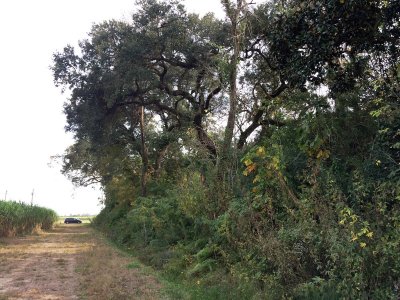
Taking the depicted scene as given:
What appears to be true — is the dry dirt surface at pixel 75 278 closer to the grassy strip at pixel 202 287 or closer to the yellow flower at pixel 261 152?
the grassy strip at pixel 202 287

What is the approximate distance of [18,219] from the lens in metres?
30.9

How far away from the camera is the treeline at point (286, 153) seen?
6109 mm

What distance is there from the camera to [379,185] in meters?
6.11

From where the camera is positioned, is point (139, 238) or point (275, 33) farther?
point (139, 238)

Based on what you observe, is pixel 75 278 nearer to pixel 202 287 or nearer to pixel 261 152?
pixel 202 287

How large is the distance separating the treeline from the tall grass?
12861mm

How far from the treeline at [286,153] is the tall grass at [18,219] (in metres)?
12.9

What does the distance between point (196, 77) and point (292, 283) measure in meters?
16.4

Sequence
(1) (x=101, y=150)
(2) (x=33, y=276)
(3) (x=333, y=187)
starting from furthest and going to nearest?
(1) (x=101, y=150) < (2) (x=33, y=276) < (3) (x=333, y=187)

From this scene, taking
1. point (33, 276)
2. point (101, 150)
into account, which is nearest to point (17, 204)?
point (101, 150)

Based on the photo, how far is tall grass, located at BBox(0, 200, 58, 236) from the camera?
92.7 feet

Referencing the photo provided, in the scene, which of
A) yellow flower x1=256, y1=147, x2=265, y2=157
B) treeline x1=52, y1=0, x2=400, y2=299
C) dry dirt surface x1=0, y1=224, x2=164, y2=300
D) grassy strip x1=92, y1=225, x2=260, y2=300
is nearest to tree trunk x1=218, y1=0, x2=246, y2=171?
treeline x1=52, y1=0, x2=400, y2=299

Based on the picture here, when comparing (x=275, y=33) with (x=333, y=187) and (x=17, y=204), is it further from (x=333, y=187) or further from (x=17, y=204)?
(x=17, y=204)

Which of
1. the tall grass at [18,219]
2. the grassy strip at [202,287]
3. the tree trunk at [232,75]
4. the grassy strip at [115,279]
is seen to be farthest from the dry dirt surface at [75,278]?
the tall grass at [18,219]
